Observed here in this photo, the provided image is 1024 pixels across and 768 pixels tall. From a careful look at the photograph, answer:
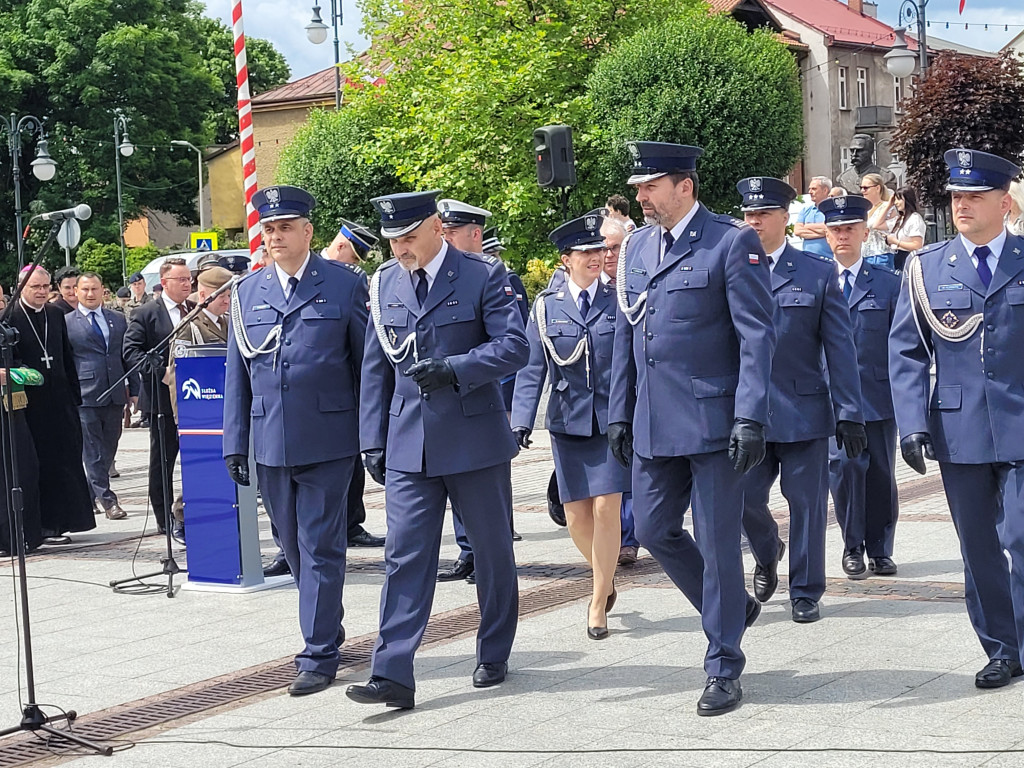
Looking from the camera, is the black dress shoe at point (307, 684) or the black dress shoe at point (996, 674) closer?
the black dress shoe at point (996, 674)

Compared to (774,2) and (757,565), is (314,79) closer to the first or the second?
(774,2)

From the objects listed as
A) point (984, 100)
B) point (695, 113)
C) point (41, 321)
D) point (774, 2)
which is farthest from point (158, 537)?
point (774, 2)

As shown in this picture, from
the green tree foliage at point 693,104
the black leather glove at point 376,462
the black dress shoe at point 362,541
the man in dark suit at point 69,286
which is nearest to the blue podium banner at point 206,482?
the black dress shoe at point 362,541

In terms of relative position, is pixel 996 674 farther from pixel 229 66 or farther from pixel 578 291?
pixel 229 66

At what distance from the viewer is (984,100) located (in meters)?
29.3

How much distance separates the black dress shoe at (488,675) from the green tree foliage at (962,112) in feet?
77.4

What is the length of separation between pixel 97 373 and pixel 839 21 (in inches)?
2228

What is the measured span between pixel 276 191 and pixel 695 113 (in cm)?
3549

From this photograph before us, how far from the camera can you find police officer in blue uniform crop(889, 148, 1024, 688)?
598 centimetres

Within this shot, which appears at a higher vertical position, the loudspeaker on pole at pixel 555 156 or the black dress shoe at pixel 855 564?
the loudspeaker on pole at pixel 555 156

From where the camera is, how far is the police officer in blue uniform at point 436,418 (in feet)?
20.9

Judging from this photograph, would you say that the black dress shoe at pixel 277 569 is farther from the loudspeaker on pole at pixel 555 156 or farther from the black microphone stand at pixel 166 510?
the loudspeaker on pole at pixel 555 156

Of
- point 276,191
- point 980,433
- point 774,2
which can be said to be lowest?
point 980,433

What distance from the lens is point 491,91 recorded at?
131 ft
